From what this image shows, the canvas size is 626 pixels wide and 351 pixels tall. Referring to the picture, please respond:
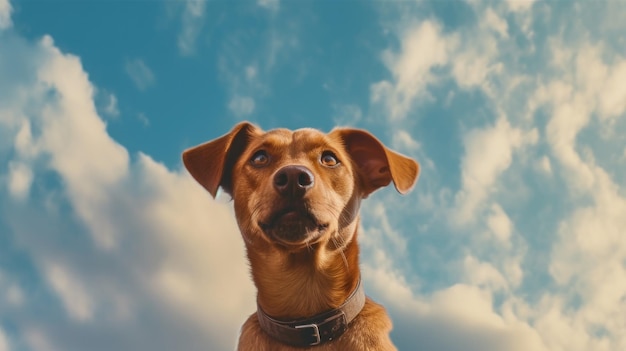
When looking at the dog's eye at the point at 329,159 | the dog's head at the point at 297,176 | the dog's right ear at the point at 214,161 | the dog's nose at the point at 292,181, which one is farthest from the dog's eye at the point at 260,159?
the dog's nose at the point at 292,181

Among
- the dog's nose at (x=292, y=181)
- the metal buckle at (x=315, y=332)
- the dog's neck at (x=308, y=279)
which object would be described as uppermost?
the dog's nose at (x=292, y=181)

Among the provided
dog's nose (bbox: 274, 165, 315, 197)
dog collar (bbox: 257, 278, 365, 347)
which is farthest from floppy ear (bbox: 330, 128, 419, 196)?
dog collar (bbox: 257, 278, 365, 347)

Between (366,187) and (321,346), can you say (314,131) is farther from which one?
(321,346)

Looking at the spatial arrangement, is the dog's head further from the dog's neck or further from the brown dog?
the dog's neck

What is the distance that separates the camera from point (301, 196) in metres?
5.57

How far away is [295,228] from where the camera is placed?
5.62 metres

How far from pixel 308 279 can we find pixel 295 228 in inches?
24.6

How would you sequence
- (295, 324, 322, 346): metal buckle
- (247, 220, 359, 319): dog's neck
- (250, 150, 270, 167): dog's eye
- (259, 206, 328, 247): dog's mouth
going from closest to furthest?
(295, 324, 322, 346): metal buckle < (259, 206, 328, 247): dog's mouth < (247, 220, 359, 319): dog's neck < (250, 150, 270, 167): dog's eye

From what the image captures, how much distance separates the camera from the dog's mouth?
559 centimetres

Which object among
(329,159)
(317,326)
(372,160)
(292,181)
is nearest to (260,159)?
(329,159)

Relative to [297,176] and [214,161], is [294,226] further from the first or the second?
[214,161]

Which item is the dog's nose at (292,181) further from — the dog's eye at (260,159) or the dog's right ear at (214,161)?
the dog's right ear at (214,161)

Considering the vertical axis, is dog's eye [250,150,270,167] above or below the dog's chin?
above

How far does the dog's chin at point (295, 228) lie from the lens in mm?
5598
